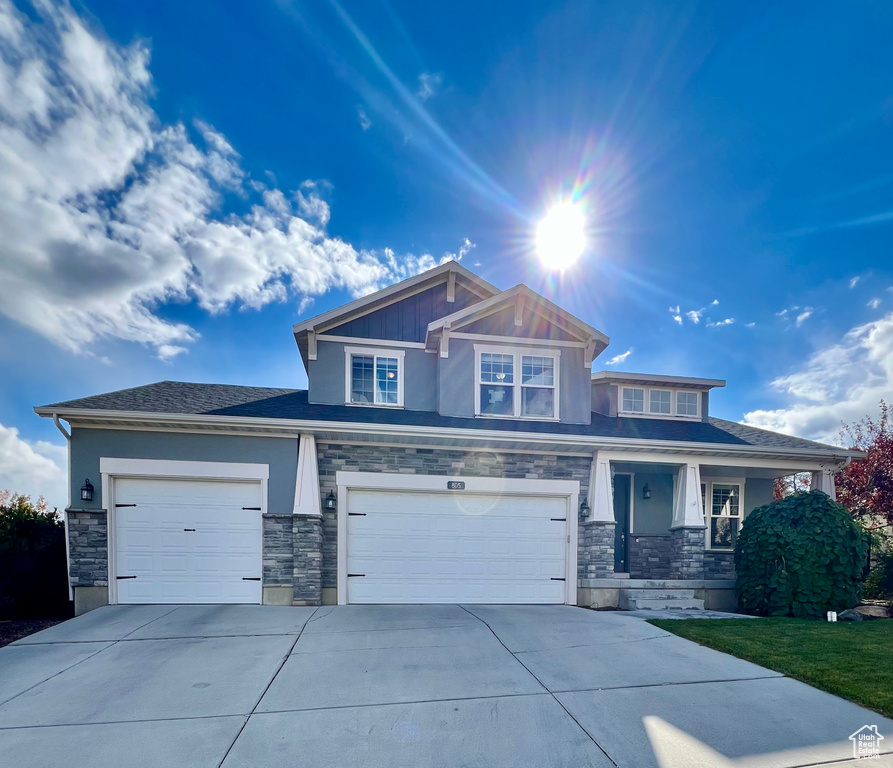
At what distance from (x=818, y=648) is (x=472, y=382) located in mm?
7319

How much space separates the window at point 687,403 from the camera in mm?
12906

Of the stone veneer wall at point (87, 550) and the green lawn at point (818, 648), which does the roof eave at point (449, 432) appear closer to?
the stone veneer wall at point (87, 550)

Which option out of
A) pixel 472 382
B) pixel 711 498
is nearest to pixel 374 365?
pixel 472 382

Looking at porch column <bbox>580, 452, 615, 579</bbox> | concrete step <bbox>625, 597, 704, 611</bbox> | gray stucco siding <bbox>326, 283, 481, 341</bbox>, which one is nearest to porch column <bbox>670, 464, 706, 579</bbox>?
concrete step <bbox>625, 597, 704, 611</bbox>

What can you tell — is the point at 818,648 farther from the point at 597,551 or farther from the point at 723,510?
the point at 723,510

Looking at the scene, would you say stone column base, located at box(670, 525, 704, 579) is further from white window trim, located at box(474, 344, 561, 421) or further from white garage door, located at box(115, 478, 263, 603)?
white garage door, located at box(115, 478, 263, 603)

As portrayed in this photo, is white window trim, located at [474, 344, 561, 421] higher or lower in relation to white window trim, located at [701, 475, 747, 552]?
higher

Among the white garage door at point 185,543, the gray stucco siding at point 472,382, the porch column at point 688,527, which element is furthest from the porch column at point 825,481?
the white garage door at point 185,543

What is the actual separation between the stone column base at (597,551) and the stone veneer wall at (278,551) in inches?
237

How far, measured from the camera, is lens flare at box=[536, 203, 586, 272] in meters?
10.5

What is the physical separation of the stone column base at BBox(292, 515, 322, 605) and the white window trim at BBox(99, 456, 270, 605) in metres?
0.83

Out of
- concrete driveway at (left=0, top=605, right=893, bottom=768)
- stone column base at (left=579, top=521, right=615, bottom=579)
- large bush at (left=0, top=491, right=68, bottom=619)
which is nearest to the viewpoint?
concrete driveway at (left=0, top=605, right=893, bottom=768)

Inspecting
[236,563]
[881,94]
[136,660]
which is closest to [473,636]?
[136,660]

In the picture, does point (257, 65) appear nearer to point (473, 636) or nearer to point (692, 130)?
point (692, 130)
